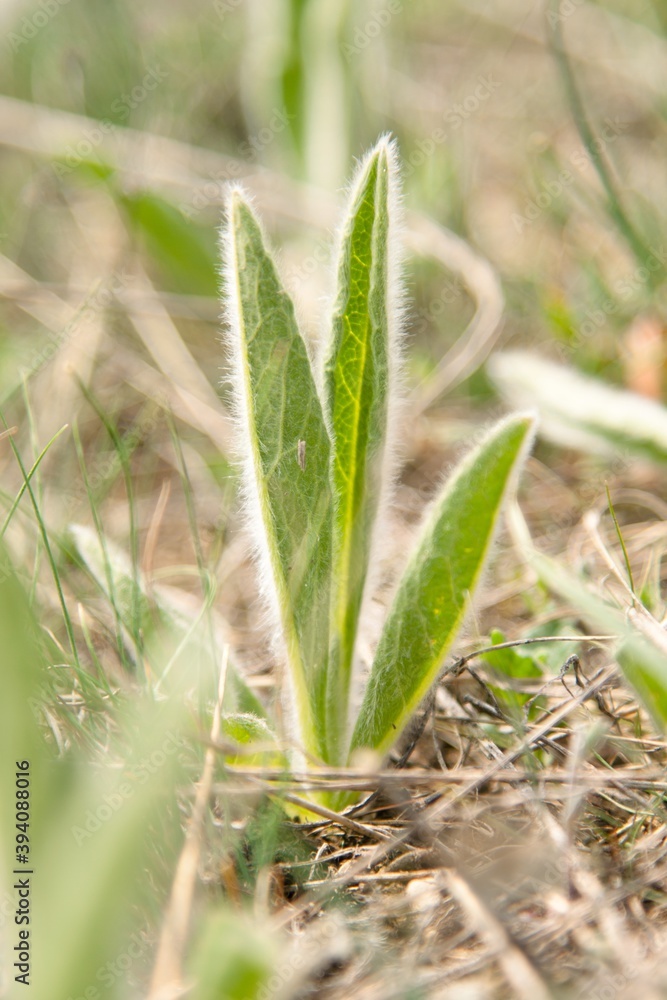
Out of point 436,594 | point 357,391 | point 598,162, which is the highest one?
point 598,162

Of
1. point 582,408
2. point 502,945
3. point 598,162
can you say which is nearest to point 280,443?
point 502,945

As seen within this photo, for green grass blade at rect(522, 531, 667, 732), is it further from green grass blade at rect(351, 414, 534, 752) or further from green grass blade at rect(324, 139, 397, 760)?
green grass blade at rect(324, 139, 397, 760)

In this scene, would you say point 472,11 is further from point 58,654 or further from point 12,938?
point 12,938

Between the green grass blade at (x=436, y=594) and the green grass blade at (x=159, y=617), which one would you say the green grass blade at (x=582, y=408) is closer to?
the green grass blade at (x=436, y=594)

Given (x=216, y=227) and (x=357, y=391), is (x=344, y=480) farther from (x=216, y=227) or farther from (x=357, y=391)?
(x=216, y=227)

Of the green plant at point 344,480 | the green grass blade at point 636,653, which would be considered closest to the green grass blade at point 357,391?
the green plant at point 344,480

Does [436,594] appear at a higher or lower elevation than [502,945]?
higher
